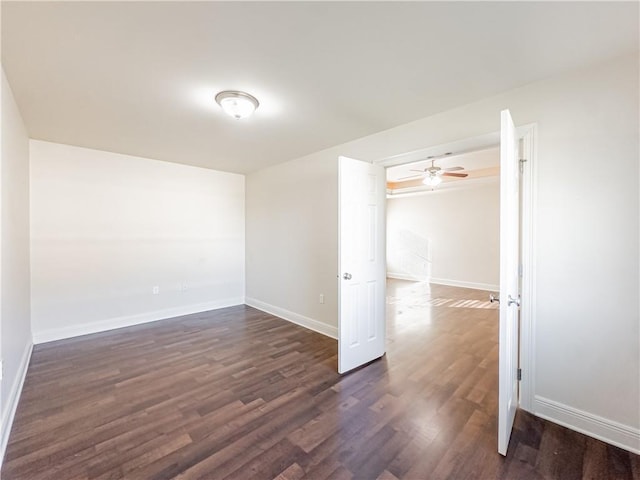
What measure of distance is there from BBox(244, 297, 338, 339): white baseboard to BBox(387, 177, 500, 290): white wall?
4.78 meters

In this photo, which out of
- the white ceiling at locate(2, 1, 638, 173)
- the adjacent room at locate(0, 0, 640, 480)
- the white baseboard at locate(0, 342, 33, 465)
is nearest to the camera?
the white ceiling at locate(2, 1, 638, 173)

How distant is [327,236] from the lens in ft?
12.4

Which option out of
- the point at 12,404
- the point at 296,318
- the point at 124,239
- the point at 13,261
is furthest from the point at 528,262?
the point at 124,239

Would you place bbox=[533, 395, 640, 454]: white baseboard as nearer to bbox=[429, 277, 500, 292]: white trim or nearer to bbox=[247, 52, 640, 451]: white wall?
bbox=[247, 52, 640, 451]: white wall

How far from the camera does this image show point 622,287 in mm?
1780

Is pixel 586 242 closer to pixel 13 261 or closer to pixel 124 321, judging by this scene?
pixel 13 261

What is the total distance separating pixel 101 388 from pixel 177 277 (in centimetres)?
226

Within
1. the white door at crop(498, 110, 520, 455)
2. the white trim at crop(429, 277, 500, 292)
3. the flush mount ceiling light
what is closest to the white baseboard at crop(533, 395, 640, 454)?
the white door at crop(498, 110, 520, 455)

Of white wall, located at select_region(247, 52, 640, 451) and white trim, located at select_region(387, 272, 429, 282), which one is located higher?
white wall, located at select_region(247, 52, 640, 451)

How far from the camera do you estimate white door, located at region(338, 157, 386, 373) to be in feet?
8.95

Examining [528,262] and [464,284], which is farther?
[464,284]

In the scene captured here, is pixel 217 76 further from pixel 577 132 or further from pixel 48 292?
pixel 48 292

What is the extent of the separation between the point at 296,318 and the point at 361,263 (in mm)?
1828

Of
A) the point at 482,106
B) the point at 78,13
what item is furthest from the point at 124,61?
the point at 482,106
